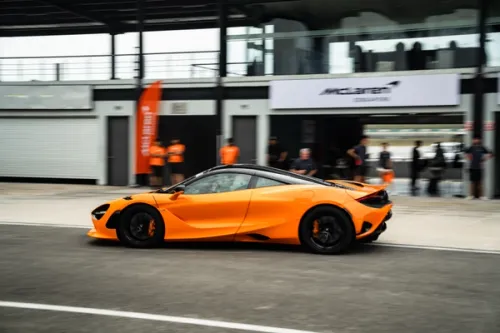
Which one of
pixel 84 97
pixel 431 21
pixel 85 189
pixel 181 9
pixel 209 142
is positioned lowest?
pixel 85 189

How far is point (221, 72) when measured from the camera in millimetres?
19625

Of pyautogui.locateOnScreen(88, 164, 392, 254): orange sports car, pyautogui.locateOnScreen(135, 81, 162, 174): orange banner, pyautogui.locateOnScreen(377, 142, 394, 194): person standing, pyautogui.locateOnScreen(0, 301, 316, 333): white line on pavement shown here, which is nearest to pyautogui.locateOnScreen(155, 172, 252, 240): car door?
pyautogui.locateOnScreen(88, 164, 392, 254): orange sports car

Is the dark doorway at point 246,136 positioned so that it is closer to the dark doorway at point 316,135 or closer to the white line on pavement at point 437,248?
the dark doorway at point 316,135

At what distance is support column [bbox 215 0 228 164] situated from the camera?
19344 millimetres

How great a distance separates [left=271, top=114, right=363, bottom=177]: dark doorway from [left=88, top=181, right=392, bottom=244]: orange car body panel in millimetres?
10320

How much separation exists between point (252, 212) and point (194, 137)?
12196 mm

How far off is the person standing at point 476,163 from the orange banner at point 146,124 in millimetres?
10052

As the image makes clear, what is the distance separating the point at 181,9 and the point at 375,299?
61.8ft

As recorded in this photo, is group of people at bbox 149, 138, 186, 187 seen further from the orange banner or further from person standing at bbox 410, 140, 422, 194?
person standing at bbox 410, 140, 422, 194

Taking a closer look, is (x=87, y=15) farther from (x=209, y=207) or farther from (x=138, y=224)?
(x=209, y=207)

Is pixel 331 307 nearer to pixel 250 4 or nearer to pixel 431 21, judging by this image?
pixel 431 21

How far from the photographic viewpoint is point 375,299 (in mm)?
5711

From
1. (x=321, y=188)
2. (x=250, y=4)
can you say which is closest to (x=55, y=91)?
(x=250, y=4)

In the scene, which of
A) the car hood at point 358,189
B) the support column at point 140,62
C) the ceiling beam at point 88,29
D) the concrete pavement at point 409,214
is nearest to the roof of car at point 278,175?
the car hood at point 358,189
